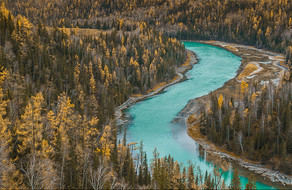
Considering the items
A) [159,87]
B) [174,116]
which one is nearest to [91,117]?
[174,116]

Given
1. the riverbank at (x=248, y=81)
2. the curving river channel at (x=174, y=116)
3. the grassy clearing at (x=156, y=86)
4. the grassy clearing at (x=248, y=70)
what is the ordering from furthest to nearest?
the grassy clearing at (x=248, y=70)
the grassy clearing at (x=156, y=86)
the curving river channel at (x=174, y=116)
the riverbank at (x=248, y=81)

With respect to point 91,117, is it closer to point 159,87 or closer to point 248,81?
point 159,87

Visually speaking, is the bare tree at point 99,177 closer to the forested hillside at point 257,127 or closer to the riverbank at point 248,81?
the riverbank at point 248,81

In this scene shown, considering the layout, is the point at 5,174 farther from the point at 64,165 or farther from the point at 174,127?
the point at 174,127

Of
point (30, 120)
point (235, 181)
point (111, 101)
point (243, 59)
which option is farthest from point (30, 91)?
point (243, 59)

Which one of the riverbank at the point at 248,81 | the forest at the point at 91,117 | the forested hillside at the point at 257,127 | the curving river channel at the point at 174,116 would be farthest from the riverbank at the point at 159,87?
the forested hillside at the point at 257,127
